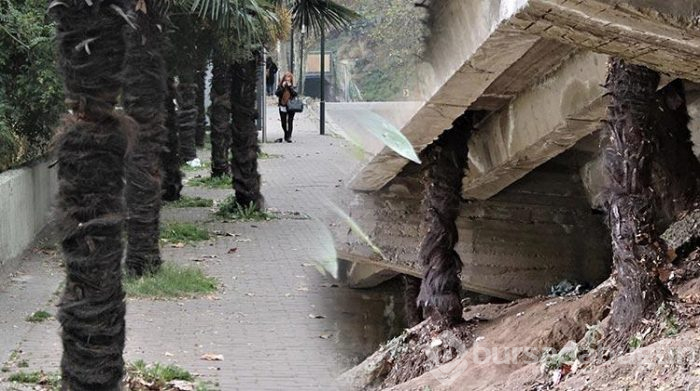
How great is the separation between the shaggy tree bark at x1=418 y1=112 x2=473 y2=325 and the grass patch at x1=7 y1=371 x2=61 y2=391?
8.90 ft

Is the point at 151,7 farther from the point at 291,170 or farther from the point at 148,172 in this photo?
the point at 291,170

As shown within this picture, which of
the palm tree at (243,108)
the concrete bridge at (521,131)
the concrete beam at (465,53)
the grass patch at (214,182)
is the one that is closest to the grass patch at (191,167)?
the grass patch at (214,182)

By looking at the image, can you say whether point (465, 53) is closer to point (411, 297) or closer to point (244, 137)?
point (411, 297)

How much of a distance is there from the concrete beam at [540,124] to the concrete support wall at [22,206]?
449 centimetres

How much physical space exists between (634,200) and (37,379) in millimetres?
3948

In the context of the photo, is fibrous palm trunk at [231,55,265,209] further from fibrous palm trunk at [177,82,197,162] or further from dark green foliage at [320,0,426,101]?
dark green foliage at [320,0,426,101]

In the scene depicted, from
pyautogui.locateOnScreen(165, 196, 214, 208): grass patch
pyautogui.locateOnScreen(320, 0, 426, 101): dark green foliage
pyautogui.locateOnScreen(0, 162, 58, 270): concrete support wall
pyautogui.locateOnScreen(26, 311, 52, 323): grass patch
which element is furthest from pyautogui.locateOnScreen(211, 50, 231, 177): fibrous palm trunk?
pyautogui.locateOnScreen(320, 0, 426, 101): dark green foliage

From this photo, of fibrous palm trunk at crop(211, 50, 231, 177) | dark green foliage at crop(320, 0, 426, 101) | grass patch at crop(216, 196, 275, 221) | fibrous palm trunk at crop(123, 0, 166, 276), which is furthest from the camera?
fibrous palm trunk at crop(211, 50, 231, 177)

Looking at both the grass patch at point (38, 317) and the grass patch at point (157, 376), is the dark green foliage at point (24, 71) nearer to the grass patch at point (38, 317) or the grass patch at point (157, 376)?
the grass patch at point (38, 317)

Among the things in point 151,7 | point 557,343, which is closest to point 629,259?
point 557,343

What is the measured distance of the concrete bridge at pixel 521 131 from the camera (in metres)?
3.44

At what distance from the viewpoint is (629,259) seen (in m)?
4.88

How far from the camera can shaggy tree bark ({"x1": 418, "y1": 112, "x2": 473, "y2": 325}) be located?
23.6 ft

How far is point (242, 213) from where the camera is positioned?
48.7 feet
